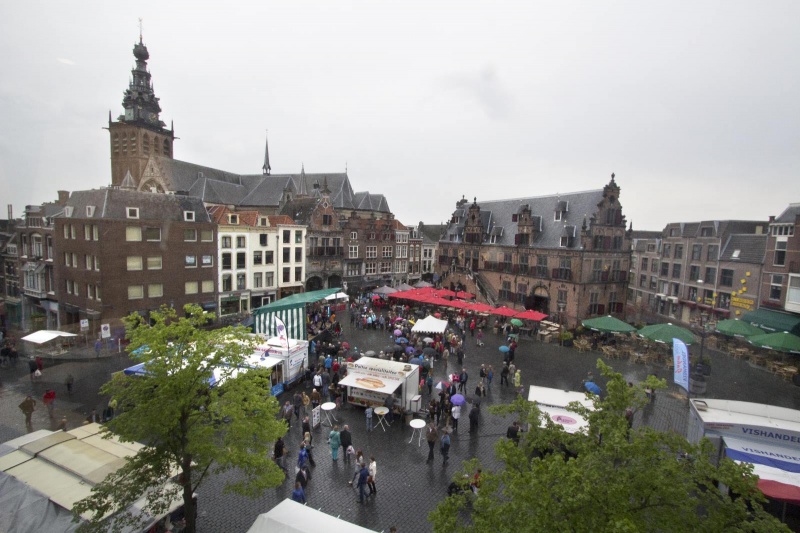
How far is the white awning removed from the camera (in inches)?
711

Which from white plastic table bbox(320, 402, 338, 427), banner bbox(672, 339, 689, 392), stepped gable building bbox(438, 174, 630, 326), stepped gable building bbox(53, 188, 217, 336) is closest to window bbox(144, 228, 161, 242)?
stepped gable building bbox(53, 188, 217, 336)

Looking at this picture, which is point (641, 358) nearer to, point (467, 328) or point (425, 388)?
point (467, 328)

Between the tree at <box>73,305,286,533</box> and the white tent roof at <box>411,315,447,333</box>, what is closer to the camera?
the tree at <box>73,305,286,533</box>

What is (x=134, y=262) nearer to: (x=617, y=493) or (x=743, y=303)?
(x=617, y=493)

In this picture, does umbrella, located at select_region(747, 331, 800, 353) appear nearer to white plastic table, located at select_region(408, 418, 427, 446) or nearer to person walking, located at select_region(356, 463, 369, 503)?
white plastic table, located at select_region(408, 418, 427, 446)

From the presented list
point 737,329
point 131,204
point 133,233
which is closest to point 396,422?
point 737,329

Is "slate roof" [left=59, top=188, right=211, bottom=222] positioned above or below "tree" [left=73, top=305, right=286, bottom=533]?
above

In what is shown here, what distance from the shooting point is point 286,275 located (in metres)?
45.9

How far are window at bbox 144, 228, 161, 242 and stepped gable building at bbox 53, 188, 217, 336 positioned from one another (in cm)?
7

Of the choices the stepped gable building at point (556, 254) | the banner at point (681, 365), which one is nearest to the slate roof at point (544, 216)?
the stepped gable building at point (556, 254)

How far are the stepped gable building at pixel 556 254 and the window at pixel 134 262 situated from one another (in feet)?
122

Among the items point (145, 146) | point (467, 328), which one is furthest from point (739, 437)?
point (145, 146)

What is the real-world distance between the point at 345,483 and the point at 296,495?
2286mm

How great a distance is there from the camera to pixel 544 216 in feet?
152
